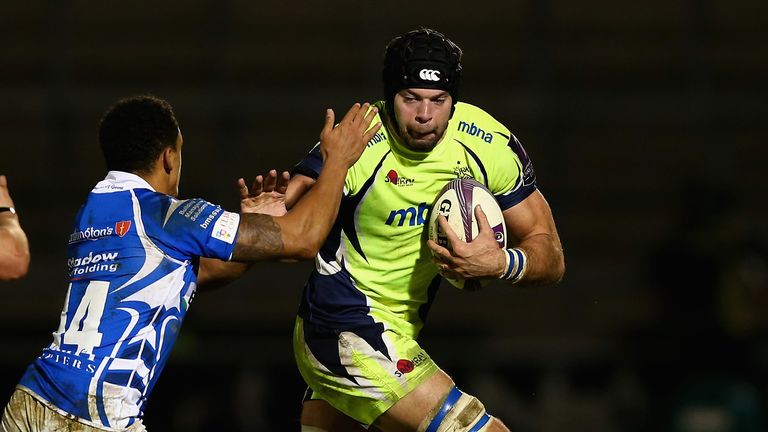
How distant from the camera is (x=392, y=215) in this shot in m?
5.46

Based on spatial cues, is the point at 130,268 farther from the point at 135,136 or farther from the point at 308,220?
the point at 308,220

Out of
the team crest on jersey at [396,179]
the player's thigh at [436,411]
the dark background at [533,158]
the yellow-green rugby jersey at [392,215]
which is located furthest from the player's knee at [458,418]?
the dark background at [533,158]

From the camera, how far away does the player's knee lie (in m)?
5.25

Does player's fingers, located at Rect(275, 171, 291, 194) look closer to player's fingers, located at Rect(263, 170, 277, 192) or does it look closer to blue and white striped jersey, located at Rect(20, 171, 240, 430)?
player's fingers, located at Rect(263, 170, 277, 192)

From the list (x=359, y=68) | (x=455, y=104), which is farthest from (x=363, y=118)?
(x=359, y=68)

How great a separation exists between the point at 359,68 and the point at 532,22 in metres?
2.00

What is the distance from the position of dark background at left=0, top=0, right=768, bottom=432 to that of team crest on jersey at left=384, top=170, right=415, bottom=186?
202 inches

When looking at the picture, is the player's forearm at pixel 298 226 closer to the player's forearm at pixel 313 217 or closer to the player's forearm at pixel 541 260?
the player's forearm at pixel 313 217

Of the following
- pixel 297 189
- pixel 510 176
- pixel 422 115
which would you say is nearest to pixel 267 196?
pixel 297 189

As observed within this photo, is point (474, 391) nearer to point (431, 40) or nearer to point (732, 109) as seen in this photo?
point (732, 109)

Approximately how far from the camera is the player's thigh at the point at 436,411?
5258 mm

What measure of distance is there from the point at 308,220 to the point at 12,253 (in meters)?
1.18

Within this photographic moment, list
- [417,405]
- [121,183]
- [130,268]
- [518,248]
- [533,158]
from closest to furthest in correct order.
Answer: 1. [130,268]
2. [121,183]
3. [417,405]
4. [518,248]
5. [533,158]

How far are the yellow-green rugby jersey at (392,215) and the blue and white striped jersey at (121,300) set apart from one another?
2.49 feet
